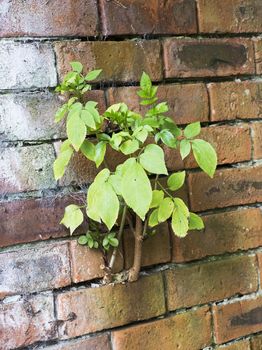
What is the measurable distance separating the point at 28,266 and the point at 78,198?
0.46 ft

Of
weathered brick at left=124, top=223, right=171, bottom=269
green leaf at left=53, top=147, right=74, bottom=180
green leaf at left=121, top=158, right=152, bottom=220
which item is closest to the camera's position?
green leaf at left=121, top=158, right=152, bottom=220

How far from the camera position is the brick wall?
757mm

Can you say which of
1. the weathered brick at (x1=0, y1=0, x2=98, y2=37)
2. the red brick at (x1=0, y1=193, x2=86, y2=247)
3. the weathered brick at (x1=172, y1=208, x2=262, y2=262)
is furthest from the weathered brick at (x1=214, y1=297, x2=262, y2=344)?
the weathered brick at (x1=0, y1=0, x2=98, y2=37)

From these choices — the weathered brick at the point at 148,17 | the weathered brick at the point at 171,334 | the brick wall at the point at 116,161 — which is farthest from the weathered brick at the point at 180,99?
the weathered brick at the point at 171,334

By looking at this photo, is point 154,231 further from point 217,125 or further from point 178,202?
point 217,125

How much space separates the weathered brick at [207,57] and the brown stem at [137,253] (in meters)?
0.28

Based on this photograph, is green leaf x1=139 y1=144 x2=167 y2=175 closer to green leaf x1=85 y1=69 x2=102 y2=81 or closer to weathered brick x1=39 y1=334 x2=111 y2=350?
green leaf x1=85 y1=69 x2=102 y2=81

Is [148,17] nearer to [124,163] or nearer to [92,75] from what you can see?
[92,75]

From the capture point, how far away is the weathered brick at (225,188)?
0.87 meters

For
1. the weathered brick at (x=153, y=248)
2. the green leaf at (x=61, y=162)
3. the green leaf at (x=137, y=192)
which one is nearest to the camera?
the green leaf at (x=137, y=192)

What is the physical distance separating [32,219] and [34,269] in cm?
8

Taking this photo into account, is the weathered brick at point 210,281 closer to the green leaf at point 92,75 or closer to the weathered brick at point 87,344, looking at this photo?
the weathered brick at point 87,344

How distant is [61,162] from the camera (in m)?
0.72

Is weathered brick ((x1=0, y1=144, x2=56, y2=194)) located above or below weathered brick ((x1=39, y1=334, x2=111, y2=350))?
above
